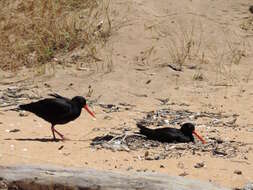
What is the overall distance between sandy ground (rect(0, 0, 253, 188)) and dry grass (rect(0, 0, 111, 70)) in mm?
375

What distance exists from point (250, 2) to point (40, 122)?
6.58 m

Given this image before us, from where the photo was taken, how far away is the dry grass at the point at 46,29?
1288cm

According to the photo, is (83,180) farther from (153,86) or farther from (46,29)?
(46,29)

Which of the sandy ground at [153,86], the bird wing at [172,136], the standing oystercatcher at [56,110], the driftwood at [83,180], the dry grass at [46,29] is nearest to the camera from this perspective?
the driftwood at [83,180]

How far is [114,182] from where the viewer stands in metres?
5.45

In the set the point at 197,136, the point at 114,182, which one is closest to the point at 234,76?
the point at 197,136

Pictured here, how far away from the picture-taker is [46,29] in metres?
13.4

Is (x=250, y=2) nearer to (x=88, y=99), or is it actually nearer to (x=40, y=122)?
(x=88, y=99)

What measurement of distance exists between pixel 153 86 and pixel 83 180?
5.97 m

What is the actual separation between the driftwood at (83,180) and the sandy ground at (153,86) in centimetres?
77

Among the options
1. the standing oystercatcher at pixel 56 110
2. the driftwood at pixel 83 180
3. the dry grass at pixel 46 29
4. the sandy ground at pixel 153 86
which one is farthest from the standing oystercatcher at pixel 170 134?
the dry grass at pixel 46 29

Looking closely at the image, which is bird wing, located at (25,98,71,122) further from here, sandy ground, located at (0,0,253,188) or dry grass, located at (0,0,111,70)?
dry grass, located at (0,0,111,70)

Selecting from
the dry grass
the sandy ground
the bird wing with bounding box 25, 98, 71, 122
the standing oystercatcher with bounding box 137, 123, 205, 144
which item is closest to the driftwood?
the sandy ground

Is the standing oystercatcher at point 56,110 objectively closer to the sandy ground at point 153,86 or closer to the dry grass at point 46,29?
the sandy ground at point 153,86
